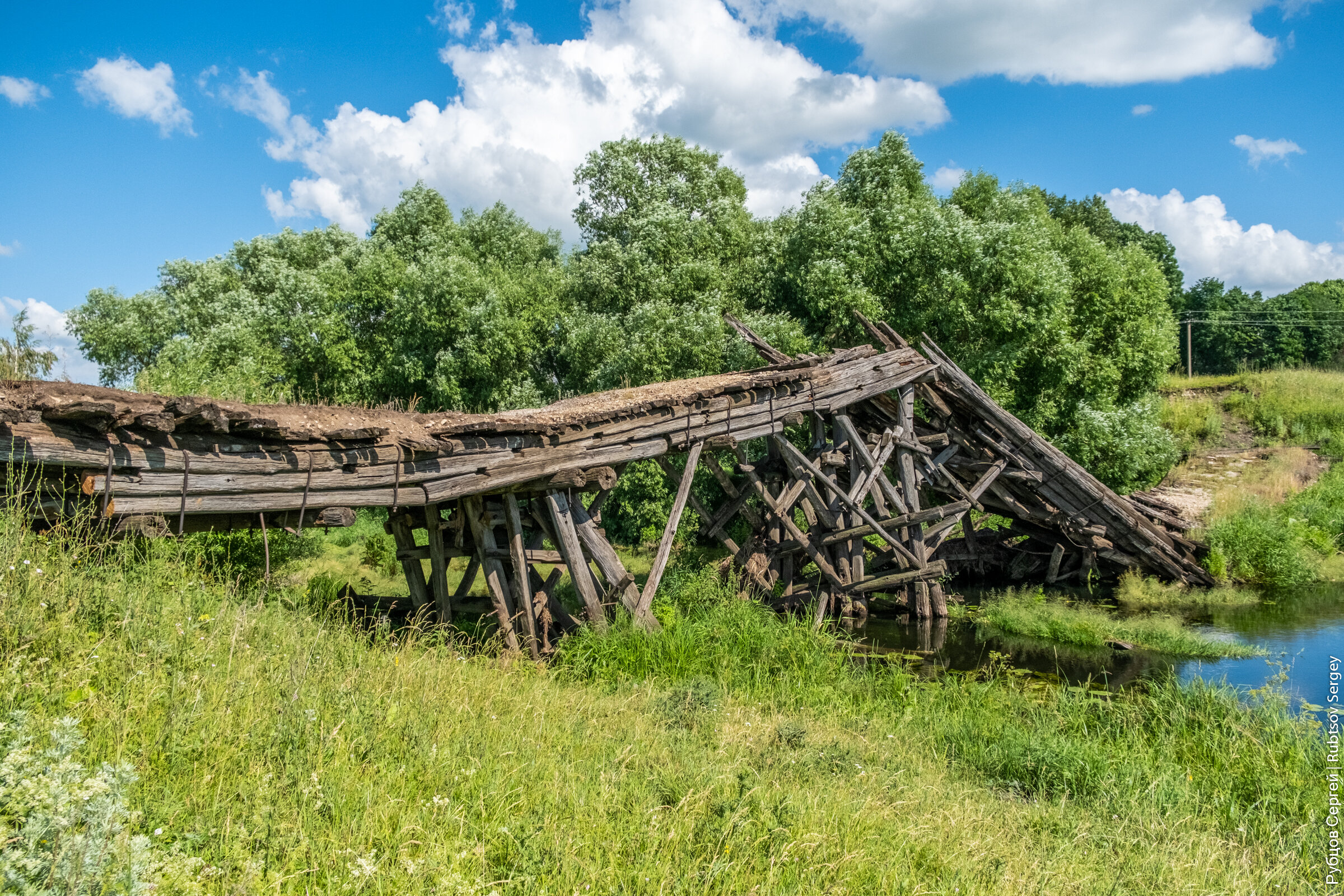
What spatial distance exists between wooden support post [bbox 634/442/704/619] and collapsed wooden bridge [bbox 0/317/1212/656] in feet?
0.11

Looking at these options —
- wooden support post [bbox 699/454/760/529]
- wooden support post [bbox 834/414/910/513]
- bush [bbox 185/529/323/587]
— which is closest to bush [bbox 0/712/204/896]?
bush [bbox 185/529/323/587]

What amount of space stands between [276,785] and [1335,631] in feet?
40.9

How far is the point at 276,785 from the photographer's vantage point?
120 inches

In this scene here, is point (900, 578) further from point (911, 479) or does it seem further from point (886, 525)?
point (911, 479)

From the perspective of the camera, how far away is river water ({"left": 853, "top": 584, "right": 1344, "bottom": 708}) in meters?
8.59

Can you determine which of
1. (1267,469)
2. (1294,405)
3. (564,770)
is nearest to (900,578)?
(564,770)

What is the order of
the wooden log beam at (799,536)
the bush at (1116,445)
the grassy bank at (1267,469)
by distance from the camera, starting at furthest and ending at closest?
the bush at (1116,445), the grassy bank at (1267,469), the wooden log beam at (799,536)

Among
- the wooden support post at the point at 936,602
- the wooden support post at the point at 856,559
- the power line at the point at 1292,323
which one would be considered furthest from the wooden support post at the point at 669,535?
the power line at the point at 1292,323

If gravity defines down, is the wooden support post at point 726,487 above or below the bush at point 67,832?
above

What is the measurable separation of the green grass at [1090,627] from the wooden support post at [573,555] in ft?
21.6

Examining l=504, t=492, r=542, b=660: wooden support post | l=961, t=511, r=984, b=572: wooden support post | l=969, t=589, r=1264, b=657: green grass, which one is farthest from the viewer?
l=961, t=511, r=984, b=572: wooden support post

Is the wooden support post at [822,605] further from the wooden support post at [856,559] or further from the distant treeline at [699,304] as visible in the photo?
the distant treeline at [699,304]

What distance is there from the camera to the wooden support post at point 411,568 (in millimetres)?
7723

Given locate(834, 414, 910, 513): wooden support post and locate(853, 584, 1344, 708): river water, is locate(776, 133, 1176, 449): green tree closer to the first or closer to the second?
locate(834, 414, 910, 513): wooden support post
